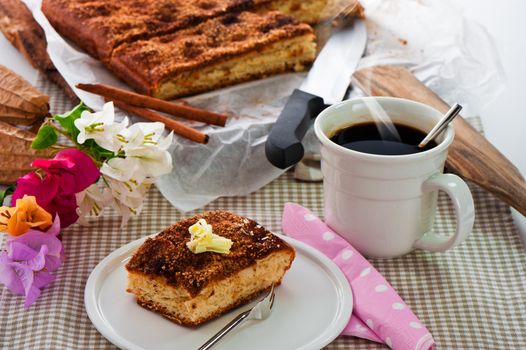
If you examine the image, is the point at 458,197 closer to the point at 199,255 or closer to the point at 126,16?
the point at 199,255

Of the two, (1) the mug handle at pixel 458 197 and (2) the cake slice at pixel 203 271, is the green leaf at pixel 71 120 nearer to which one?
(2) the cake slice at pixel 203 271

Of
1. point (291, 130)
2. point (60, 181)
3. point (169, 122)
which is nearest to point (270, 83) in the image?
point (169, 122)

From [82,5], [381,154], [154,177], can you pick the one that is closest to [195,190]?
[154,177]

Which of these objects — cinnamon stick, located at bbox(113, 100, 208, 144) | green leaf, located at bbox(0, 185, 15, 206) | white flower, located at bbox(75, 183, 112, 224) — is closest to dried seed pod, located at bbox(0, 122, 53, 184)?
green leaf, located at bbox(0, 185, 15, 206)

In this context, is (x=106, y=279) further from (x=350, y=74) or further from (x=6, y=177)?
(x=350, y=74)

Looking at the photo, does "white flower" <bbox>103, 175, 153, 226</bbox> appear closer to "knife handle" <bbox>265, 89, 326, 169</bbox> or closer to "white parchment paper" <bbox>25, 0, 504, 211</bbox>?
"white parchment paper" <bbox>25, 0, 504, 211</bbox>

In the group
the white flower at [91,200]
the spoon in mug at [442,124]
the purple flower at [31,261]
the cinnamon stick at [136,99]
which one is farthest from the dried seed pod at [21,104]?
the spoon in mug at [442,124]
